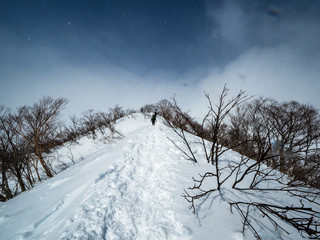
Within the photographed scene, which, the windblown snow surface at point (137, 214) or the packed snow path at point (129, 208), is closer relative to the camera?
the windblown snow surface at point (137, 214)

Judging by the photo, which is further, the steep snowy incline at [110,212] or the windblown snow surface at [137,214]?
the steep snowy incline at [110,212]

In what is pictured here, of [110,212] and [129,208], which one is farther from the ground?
[110,212]

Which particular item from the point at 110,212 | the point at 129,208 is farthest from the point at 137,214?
the point at 110,212

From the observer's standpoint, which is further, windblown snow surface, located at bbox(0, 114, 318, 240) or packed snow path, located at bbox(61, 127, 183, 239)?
packed snow path, located at bbox(61, 127, 183, 239)

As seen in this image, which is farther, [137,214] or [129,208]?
[129,208]

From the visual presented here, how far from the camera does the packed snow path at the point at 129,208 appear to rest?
1905 mm

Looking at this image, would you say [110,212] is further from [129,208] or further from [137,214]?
[137,214]

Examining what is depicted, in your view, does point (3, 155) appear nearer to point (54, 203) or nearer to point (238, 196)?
point (54, 203)

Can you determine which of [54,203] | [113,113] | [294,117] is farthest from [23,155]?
[294,117]

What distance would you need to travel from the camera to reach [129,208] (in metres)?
2.44

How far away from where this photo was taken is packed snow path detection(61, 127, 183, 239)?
6.25 ft

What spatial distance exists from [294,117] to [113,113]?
1269 inches

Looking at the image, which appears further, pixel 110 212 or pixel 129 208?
pixel 129 208

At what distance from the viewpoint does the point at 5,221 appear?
2.70 m
